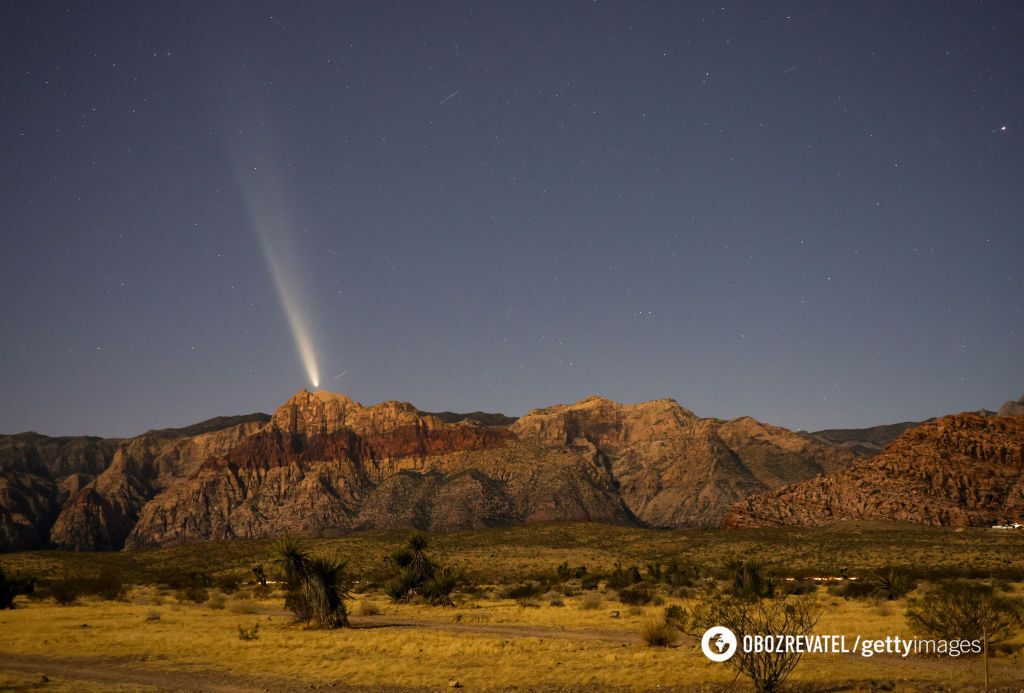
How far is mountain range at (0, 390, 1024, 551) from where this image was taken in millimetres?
92750

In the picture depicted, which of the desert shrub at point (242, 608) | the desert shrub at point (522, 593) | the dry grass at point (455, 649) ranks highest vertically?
the dry grass at point (455, 649)

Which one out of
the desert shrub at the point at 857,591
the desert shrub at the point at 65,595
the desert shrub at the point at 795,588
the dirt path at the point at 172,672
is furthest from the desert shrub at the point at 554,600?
the desert shrub at the point at 65,595

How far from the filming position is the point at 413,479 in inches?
5876

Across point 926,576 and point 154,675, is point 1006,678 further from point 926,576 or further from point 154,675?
point 926,576

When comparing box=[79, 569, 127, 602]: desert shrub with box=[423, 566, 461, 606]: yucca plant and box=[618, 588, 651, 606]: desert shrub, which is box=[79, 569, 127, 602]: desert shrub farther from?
box=[618, 588, 651, 606]: desert shrub

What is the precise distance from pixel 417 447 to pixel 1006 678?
15744cm

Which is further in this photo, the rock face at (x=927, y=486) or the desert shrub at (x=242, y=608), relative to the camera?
the rock face at (x=927, y=486)

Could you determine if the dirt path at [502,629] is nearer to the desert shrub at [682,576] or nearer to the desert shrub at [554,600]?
the desert shrub at [554,600]

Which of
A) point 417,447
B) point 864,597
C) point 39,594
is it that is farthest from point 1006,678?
point 417,447

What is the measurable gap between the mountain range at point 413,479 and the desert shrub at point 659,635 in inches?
2723

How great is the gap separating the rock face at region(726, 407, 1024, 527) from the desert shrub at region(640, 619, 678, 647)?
222 ft

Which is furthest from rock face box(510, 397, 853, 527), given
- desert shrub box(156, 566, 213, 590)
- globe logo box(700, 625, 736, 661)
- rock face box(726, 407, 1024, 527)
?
globe logo box(700, 625, 736, 661)

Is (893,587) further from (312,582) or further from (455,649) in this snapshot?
(312,582)

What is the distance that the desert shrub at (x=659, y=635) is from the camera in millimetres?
21281
